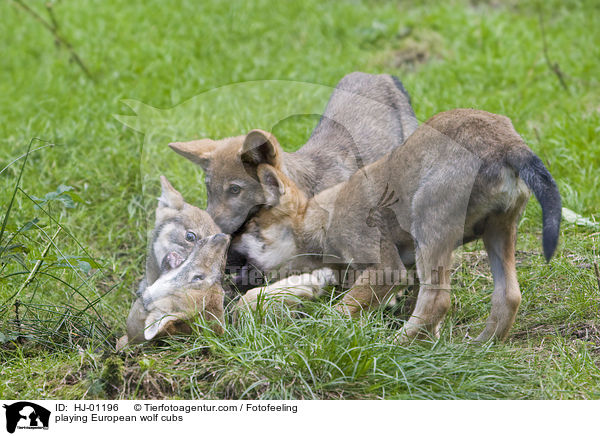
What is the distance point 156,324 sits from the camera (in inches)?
159

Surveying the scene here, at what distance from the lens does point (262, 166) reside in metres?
4.87

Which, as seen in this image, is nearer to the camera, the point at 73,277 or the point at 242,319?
Answer: the point at 242,319

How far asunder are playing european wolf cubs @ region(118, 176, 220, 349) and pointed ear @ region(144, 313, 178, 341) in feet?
0.48

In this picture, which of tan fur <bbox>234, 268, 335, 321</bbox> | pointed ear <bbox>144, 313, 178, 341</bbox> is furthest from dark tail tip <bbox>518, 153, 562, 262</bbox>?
pointed ear <bbox>144, 313, 178, 341</bbox>

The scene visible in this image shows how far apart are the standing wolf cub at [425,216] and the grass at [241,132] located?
0.30 m

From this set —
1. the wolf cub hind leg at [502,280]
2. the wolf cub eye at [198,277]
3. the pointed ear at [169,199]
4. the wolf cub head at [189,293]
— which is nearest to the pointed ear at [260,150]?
the pointed ear at [169,199]

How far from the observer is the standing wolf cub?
4027 millimetres

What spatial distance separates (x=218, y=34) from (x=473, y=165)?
252 inches

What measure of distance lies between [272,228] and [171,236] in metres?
0.68

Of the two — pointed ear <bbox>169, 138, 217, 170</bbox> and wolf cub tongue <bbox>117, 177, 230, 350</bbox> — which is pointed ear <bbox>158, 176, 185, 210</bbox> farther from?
pointed ear <bbox>169, 138, 217, 170</bbox>

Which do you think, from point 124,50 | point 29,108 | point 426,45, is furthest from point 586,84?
point 29,108
